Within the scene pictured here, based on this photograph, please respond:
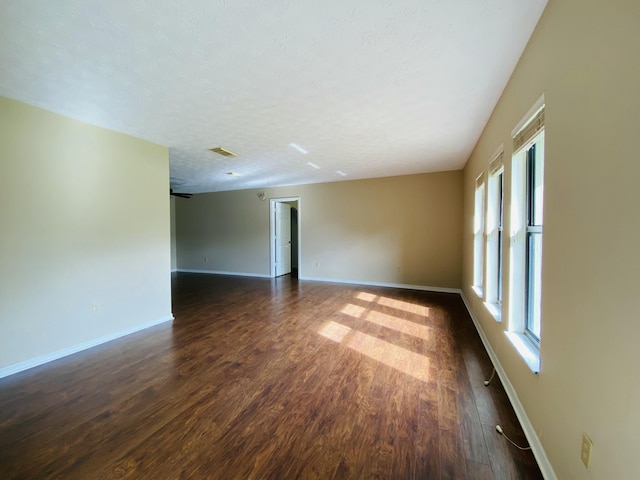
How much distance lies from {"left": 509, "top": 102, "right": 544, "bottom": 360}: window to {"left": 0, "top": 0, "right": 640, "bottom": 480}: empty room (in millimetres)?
18

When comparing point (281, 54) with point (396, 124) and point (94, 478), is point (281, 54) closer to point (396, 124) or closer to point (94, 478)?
point (396, 124)

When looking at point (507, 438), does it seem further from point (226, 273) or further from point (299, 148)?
point (226, 273)

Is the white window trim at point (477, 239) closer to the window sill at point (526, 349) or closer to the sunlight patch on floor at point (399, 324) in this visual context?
the sunlight patch on floor at point (399, 324)

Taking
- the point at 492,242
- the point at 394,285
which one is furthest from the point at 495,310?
the point at 394,285

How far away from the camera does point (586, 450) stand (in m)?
1.00

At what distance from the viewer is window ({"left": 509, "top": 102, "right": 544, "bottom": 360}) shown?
1.79 meters

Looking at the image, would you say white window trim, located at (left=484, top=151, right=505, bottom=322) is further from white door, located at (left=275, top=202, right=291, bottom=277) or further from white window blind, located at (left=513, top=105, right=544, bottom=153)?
white door, located at (left=275, top=202, right=291, bottom=277)

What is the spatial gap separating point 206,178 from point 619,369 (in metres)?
6.13

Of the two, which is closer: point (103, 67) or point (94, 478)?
point (94, 478)

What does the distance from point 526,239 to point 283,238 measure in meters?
5.99

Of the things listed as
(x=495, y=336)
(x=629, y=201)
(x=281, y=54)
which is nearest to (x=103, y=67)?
(x=281, y=54)

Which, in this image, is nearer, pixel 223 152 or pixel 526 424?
pixel 526 424

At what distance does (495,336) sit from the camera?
238cm

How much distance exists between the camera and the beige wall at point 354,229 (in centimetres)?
522
